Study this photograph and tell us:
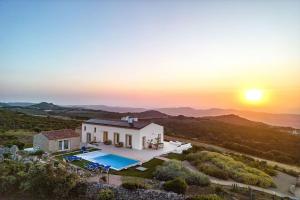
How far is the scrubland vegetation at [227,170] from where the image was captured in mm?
14578

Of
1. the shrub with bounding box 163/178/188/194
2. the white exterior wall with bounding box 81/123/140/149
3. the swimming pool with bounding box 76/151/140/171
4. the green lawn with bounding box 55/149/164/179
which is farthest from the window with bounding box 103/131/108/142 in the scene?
the shrub with bounding box 163/178/188/194

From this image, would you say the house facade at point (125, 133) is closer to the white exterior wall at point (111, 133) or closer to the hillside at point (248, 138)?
the white exterior wall at point (111, 133)

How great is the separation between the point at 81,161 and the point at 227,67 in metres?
14.7

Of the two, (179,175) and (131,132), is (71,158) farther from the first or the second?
(179,175)

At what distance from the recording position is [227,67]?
2258 cm

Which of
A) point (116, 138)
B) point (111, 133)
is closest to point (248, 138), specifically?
point (116, 138)

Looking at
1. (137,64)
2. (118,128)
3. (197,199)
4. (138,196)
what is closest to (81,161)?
(118,128)

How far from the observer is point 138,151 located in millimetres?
20594

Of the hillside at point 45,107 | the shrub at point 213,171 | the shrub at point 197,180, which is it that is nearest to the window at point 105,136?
the shrub at point 213,171

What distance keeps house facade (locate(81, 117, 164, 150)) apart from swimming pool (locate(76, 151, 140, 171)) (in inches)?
119

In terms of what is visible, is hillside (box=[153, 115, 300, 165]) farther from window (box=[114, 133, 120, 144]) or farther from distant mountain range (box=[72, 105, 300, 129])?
window (box=[114, 133, 120, 144])

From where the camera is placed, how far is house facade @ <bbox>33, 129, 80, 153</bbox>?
65.3 ft

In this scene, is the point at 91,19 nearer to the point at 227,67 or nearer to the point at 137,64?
the point at 137,64

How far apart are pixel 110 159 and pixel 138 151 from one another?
3.21 m
